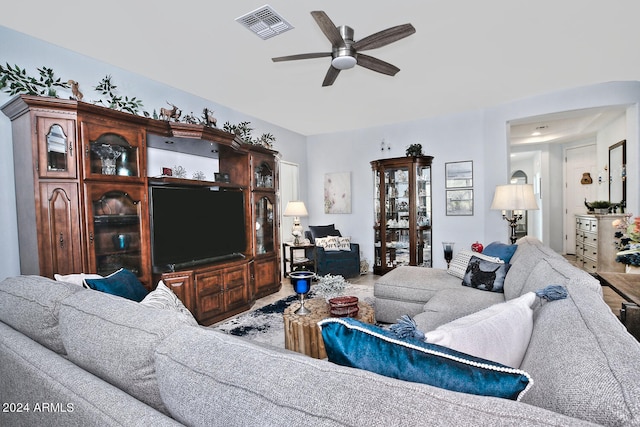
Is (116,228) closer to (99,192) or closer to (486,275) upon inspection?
(99,192)

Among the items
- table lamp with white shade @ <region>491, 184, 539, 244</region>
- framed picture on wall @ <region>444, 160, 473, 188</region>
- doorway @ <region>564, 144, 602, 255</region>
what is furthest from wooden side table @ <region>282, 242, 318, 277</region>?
doorway @ <region>564, 144, 602, 255</region>

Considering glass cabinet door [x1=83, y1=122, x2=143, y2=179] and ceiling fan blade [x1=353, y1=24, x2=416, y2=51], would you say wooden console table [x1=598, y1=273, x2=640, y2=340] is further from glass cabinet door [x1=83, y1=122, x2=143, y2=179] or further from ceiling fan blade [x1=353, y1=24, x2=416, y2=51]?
glass cabinet door [x1=83, y1=122, x2=143, y2=179]

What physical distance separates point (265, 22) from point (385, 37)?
0.98m

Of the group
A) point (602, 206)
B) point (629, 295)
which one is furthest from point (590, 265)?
point (629, 295)

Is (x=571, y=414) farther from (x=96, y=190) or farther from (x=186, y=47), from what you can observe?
(x=186, y=47)

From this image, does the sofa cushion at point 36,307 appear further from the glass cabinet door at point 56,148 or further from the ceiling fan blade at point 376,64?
the ceiling fan blade at point 376,64

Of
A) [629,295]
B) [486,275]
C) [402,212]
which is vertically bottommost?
[486,275]

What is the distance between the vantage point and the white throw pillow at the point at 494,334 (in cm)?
88

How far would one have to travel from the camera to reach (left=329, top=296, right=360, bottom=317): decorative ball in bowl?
7.43 feet

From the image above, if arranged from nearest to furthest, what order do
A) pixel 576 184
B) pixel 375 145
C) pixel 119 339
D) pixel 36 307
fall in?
1. pixel 119 339
2. pixel 36 307
3. pixel 375 145
4. pixel 576 184

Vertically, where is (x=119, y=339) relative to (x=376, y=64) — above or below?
below

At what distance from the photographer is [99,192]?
2633 mm

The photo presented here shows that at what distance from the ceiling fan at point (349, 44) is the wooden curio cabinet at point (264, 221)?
1.82 meters

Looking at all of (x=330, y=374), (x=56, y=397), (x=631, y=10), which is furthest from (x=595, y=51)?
(x=56, y=397)
